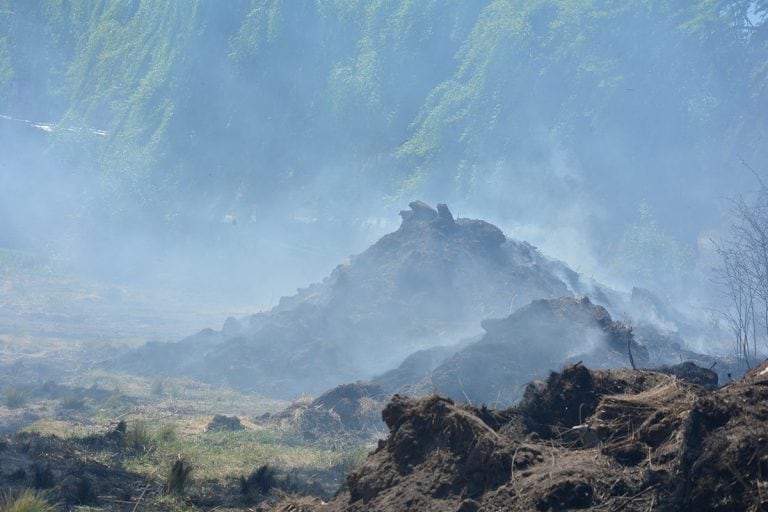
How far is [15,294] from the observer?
34.8 metres

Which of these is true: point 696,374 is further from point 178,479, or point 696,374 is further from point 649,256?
point 649,256

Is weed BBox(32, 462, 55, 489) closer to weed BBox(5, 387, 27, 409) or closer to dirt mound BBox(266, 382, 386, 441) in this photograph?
dirt mound BBox(266, 382, 386, 441)

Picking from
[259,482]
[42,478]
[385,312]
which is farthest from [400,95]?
[42,478]

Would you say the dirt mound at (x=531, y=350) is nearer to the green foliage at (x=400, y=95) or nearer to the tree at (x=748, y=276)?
the tree at (x=748, y=276)

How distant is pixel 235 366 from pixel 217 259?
20.8 m

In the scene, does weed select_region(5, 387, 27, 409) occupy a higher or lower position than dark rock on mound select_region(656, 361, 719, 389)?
higher

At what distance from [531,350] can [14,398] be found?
12.4 meters

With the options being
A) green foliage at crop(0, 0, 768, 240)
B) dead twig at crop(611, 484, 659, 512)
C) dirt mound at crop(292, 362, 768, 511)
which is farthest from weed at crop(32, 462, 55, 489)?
green foliage at crop(0, 0, 768, 240)

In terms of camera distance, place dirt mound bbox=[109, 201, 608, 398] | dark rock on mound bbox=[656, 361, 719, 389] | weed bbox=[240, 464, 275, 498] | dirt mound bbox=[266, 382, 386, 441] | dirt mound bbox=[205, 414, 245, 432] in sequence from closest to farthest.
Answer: weed bbox=[240, 464, 275, 498]
dark rock on mound bbox=[656, 361, 719, 389]
dirt mound bbox=[205, 414, 245, 432]
dirt mound bbox=[266, 382, 386, 441]
dirt mound bbox=[109, 201, 608, 398]

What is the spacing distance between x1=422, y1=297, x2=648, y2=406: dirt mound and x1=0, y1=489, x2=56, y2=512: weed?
12.0 m

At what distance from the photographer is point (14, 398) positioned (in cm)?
1823

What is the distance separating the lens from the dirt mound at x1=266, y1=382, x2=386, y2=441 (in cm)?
1672

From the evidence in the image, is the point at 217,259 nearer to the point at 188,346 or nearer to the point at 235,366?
the point at 188,346

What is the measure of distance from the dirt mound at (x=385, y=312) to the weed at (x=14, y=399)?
663 centimetres
